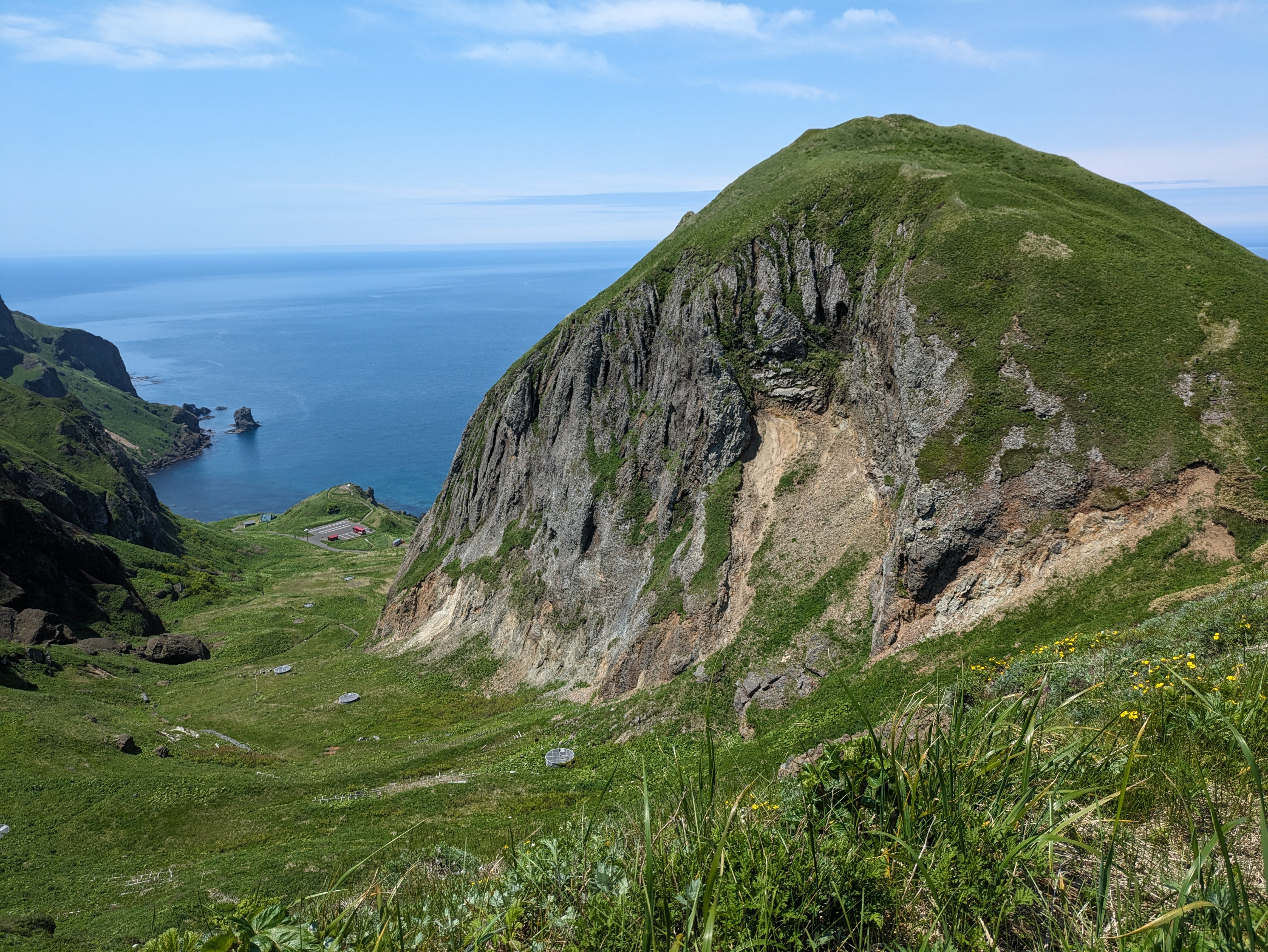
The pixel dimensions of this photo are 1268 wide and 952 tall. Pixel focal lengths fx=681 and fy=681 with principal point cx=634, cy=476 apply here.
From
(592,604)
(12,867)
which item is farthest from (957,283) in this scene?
(12,867)

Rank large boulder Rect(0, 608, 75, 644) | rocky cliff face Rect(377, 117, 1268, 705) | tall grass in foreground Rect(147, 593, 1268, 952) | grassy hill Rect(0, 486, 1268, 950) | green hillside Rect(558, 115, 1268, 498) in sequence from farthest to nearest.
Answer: large boulder Rect(0, 608, 75, 644) → rocky cliff face Rect(377, 117, 1268, 705) → green hillside Rect(558, 115, 1268, 498) → grassy hill Rect(0, 486, 1268, 950) → tall grass in foreground Rect(147, 593, 1268, 952)

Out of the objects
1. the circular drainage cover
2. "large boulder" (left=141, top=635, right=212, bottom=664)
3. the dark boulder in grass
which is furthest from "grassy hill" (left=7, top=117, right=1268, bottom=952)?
the dark boulder in grass

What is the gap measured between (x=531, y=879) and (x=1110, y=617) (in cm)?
2529

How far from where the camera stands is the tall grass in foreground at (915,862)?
571cm

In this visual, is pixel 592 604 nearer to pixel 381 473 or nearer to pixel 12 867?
pixel 12 867

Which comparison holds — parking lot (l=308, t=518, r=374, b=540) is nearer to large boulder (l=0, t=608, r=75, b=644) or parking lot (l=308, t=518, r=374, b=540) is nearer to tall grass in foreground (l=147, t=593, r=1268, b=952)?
large boulder (l=0, t=608, r=75, b=644)

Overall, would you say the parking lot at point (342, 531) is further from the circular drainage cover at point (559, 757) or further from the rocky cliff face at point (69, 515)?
the circular drainage cover at point (559, 757)

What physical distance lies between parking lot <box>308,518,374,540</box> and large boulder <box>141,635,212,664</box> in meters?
63.7

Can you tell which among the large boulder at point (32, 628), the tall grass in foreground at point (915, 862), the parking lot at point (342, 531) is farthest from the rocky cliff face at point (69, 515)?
the tall grass in foreground at point (915, 862)

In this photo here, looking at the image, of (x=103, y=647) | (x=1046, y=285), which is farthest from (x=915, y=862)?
(x=103, y=647)

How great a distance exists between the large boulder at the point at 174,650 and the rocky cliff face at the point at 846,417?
24075mm

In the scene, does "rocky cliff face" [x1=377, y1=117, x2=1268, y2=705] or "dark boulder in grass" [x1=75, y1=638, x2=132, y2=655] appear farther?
"dark boulder in grass" [x1=75, y1=638, x2=132, y2=655]

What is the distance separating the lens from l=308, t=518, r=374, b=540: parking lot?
140 metres

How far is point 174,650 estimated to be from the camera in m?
73.6
